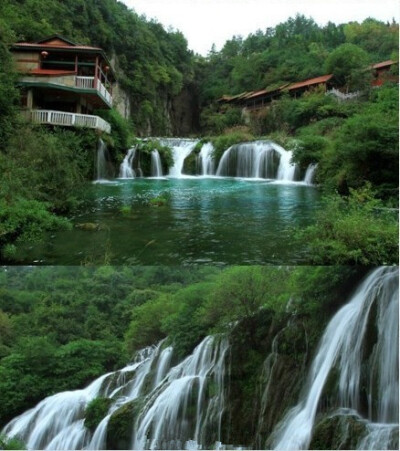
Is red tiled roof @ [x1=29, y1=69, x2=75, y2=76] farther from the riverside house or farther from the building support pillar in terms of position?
the building support pillar

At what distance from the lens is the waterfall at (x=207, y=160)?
6677mm

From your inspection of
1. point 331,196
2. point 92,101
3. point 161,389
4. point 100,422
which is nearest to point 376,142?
point 331,196

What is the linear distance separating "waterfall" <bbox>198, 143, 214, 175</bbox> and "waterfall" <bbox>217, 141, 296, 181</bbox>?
0.63 feet

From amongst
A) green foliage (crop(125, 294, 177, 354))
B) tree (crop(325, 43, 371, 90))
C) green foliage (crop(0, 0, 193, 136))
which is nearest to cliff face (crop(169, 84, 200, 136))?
green foliage (crop(0, 0, 193, 136))

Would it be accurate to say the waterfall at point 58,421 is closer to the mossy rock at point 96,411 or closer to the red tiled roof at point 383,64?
the mossy rock at point 96,411

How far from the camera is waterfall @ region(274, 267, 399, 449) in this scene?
11.2 feet

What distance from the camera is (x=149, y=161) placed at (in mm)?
6516

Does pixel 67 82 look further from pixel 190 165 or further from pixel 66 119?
pixel 190 165

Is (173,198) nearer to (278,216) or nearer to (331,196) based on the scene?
(278,216)

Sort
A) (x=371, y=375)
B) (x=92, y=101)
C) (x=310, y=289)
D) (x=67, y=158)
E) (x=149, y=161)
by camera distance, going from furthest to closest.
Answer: (x=149, y=161) → (x=67, y=158) → (x=92, y=101) → (x=310, y=289) → (x=371, y=375)

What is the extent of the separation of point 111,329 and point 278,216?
175 cm

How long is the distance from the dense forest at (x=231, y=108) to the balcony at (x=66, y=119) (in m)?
0.11

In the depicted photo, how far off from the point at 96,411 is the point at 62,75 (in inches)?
109

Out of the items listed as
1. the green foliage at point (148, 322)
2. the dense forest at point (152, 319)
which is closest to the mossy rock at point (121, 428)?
the dense forest at point (152, 319)
